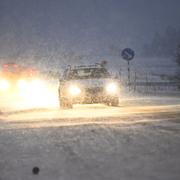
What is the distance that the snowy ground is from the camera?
7.26m

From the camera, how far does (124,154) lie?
28.1 feet

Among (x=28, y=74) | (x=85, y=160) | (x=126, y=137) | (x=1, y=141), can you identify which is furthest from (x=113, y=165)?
(x=28, y=74)

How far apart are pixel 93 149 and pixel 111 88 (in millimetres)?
11095

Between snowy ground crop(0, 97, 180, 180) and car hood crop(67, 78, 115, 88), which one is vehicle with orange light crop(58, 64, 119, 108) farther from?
snowy ground crop(0, 97, 180, 180)

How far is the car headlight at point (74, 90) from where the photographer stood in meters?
19.8

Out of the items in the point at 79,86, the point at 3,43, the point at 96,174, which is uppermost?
the point at 3,43

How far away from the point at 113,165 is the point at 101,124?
536 centimetres

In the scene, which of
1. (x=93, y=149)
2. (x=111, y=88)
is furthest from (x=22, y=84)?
(x=93, y=149)

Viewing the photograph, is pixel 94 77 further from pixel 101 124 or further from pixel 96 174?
pixel 96 174

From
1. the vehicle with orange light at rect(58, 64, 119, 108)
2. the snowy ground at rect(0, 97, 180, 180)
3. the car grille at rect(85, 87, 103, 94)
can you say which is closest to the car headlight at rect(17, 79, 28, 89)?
the vehicle with orange light at rect(58, 64, 119, 108)

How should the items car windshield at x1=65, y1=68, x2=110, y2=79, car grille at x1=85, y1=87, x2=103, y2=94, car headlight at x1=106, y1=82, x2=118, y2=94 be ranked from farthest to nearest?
car windshield at x1=65, y1=68, x2=110, y2=79 → car headlight at x1=106, y1=82, x2=118, y2=94 → car grille at x1=85, y1=87, x2=103, y2=94

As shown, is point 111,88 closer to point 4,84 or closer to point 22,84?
point 22,84

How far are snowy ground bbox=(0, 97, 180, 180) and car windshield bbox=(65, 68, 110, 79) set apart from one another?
22.8 ft

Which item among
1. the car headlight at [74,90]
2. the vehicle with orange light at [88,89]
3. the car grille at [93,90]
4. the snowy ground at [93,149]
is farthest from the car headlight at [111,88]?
the snowy ground at [93,149]
